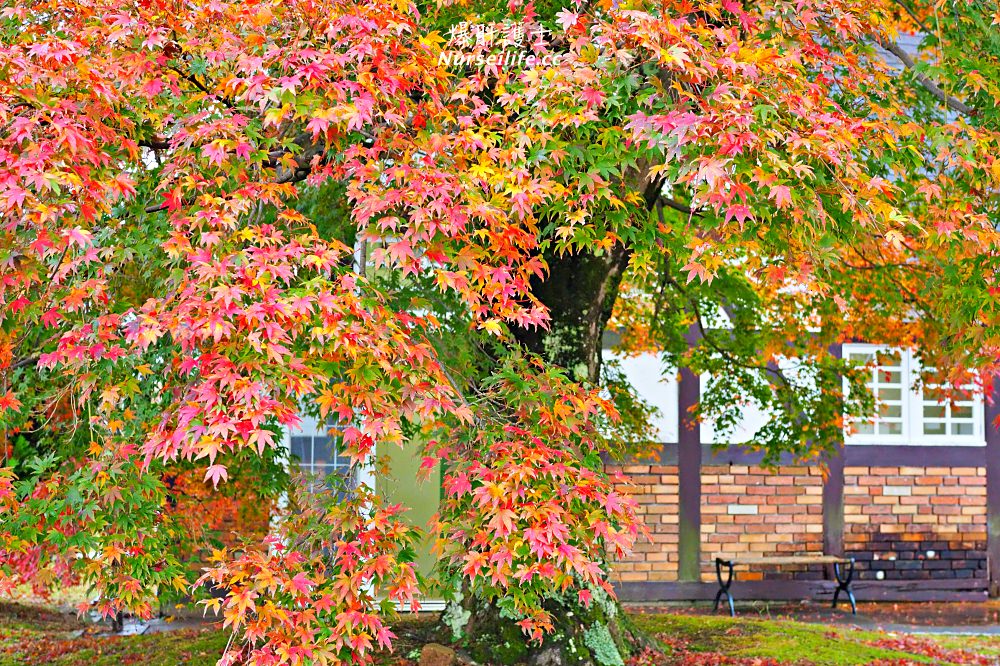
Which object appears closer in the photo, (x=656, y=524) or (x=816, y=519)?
(x=656, y=524)

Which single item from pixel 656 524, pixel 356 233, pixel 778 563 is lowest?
pixel 778 563

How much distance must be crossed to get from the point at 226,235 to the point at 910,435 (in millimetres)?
10870

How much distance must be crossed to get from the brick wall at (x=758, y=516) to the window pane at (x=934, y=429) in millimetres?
1649

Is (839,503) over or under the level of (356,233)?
under

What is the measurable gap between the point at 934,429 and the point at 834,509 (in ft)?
5.61

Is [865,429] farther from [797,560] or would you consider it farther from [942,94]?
[942,94]

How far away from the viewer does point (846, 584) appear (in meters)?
12.5

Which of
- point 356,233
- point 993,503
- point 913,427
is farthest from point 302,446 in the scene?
point 993,503

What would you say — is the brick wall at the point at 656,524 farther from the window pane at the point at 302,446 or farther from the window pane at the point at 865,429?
the window pane at the point at 302,446

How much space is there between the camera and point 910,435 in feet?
44.2

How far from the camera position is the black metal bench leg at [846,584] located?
12.3 metres

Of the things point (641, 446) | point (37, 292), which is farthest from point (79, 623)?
point (37, 292)

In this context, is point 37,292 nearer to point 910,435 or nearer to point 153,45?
point 153,45

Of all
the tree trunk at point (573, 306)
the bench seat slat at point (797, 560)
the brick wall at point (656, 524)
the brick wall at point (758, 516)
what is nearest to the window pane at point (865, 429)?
the brick wall at point (758, 516)
